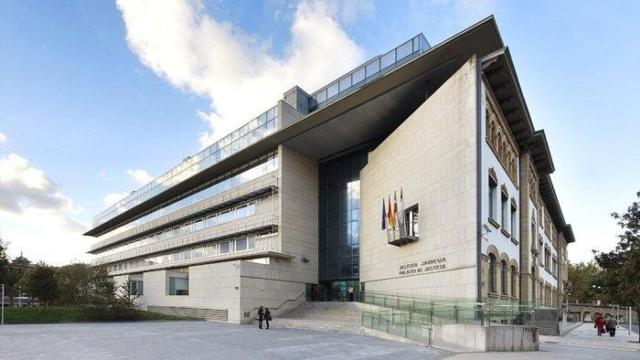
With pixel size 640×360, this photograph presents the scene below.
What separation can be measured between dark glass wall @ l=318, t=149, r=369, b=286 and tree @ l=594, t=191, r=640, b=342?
17.1 m

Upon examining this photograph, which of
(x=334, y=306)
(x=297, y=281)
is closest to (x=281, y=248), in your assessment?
(x=297, y=281)

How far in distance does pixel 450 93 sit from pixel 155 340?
18.3 metres

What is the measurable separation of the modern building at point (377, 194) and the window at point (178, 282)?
10 centimetres

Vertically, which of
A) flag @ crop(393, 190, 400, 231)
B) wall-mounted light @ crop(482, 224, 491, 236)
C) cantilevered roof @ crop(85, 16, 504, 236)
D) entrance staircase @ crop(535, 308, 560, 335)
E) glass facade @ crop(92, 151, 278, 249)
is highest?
cantilevered roof @ crop(85, 16, 504, 236)

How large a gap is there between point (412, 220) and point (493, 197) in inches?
186

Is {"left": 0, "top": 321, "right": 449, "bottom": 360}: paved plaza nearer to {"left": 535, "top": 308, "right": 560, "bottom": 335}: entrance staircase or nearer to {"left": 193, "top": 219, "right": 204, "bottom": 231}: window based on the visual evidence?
{"left": 535, "top": 308, "right": 560, "bottom": 335}: entrance staircase

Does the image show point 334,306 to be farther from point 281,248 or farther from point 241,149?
point 241,149

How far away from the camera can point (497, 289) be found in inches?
947

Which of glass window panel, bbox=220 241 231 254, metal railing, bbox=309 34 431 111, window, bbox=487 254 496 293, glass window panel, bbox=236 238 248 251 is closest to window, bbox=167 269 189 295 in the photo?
glass window panel, bbox=220 241 231 254

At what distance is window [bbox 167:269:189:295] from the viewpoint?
36.2 m

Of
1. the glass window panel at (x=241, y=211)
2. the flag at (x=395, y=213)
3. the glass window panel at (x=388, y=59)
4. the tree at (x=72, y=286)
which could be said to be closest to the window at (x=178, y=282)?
the tree at (x=72, y=286)

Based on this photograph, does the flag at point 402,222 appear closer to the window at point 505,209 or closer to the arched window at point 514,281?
the window at point 505,209

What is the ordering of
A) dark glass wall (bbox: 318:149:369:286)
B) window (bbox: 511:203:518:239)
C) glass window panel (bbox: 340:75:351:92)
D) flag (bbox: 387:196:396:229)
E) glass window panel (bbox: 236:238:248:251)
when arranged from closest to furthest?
flag (bbox: 387:196:396:229) < window (bbox: 511:203:518:239) < glass window panel (bbox: 340:75:351:92) < dark glass wall (bbox: 318:149:369:286) < glass window panel (bbox: 236:238:248:251)

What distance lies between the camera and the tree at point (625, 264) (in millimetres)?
22531
